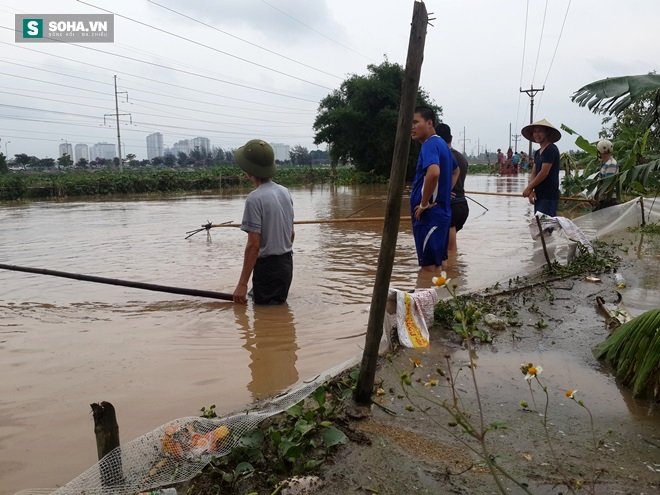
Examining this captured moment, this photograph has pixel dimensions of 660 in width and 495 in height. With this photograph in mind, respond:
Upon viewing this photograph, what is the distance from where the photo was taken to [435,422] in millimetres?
2344

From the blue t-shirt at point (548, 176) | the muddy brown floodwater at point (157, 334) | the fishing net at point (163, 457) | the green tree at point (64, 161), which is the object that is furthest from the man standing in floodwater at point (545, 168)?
the green tree at point (64, 161)

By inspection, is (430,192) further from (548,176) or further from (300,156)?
(300,156)

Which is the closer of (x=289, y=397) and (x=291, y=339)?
(x=289, y=397)

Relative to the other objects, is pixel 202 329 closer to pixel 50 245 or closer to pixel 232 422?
pixel 232 422

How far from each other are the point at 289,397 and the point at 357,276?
13.7 feet

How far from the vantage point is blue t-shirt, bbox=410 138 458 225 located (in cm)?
436

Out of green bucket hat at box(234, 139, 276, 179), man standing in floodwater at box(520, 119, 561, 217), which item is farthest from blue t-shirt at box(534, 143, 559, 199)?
green bucket hat at box(234, 139, 276, 179)

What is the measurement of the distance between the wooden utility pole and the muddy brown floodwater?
990 millimetres

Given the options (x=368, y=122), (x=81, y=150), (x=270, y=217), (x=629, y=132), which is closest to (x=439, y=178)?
(x=270, y=217)

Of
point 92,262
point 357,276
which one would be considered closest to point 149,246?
point 92,262

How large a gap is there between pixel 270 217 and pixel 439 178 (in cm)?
138

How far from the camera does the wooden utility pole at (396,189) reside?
232 cm

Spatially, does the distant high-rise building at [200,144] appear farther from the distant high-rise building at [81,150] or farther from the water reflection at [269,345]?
the water reflection at [269,345]

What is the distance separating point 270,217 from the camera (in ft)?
15.3
